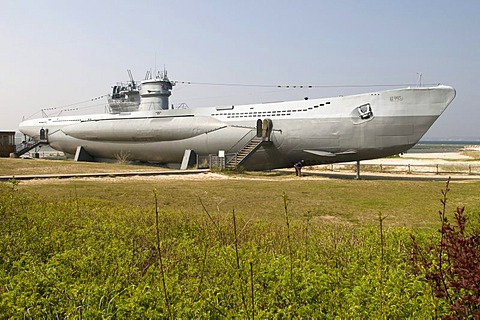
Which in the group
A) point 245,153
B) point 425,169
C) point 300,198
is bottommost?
point 300,198

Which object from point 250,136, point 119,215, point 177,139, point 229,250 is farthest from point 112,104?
point 229,250

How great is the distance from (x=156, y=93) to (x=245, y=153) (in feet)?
41.3

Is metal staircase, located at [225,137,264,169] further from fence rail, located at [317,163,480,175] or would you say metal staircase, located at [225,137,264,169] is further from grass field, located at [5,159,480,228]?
fence rail, located at [317,163,480,175]

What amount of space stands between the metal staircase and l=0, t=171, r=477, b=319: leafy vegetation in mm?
18110

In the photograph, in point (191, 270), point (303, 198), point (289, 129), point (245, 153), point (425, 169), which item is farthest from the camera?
point (425, 169)

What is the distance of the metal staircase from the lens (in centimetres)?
2864

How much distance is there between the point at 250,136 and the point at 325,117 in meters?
5.78

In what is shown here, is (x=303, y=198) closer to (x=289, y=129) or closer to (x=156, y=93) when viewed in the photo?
(x=289, y=129)

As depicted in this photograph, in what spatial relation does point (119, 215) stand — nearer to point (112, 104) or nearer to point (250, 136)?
point (250, 136)

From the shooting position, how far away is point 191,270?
207 inches

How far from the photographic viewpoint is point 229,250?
639cm

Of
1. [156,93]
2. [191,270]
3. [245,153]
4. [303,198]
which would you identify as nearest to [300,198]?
[303,198]

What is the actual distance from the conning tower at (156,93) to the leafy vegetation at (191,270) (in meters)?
28.0

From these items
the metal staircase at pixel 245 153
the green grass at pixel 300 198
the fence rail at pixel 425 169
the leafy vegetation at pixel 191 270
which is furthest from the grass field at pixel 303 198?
the fence rail at pixel 425 169
